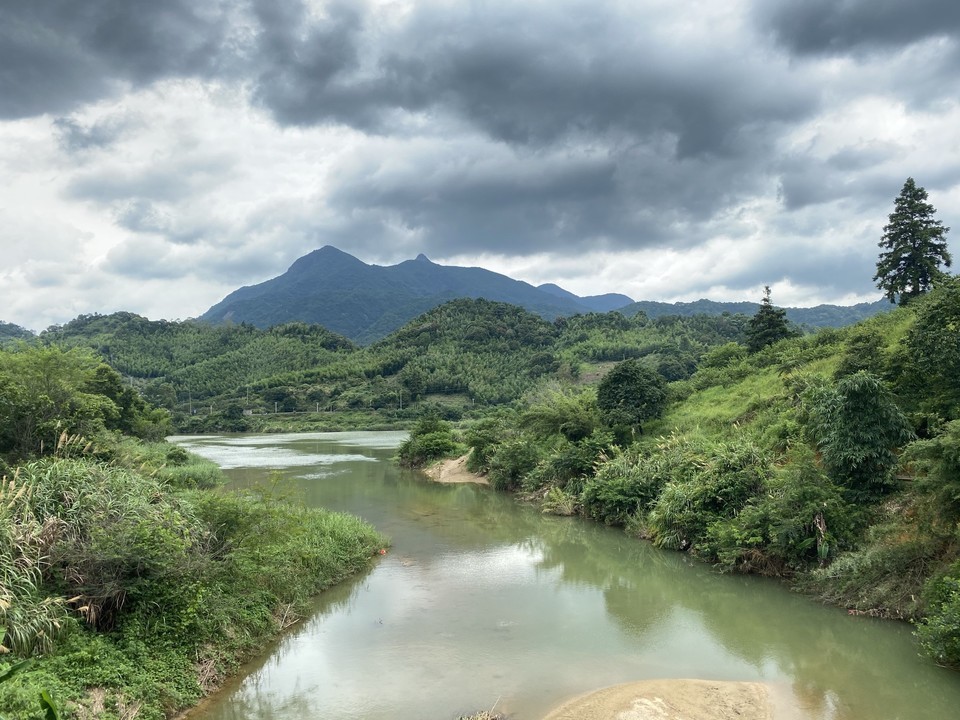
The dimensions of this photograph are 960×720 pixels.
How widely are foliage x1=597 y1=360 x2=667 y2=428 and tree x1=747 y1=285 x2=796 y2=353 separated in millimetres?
10054

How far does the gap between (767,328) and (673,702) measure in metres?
29.9

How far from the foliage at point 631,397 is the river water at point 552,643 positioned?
8044 millimetres

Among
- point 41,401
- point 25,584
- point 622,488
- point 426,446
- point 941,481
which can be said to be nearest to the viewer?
point 25,584

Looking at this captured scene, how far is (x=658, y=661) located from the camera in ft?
37.1

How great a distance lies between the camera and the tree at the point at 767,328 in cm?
3500

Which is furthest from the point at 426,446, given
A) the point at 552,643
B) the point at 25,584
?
the point at 25,584

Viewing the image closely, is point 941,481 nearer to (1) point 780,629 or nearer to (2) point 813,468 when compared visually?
(2) point 813,468

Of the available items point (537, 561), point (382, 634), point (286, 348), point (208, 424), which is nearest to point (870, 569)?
point (537, 561)

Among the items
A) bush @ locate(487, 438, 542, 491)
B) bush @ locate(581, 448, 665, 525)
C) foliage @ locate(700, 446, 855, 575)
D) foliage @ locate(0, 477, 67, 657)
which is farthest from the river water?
bush @ locate(487, 438, 542, 491)

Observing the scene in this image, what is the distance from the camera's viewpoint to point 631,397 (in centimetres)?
2769

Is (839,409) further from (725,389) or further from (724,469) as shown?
(725,389)

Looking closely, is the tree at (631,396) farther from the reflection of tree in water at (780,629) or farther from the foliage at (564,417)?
the reflection of tree in water at (780,629)

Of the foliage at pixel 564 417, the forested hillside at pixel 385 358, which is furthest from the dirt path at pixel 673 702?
the forested hillside at pixel 385 358

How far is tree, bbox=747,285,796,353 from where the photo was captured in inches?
1378
